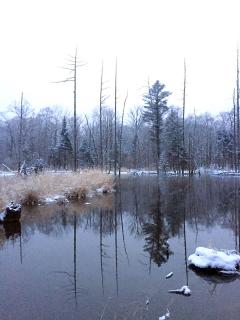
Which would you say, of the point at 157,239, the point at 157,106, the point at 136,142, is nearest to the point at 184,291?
the point at 157,239

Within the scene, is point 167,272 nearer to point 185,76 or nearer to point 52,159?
point 185,76

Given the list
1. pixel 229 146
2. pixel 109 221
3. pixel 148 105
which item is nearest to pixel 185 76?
pixel 148 105

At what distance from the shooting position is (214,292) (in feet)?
17.8

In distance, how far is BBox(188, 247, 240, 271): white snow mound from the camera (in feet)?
20.9

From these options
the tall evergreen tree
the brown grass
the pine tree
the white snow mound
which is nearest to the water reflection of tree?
the white snow mound

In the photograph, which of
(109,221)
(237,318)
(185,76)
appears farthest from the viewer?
(185,76)

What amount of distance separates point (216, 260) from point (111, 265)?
2.02m

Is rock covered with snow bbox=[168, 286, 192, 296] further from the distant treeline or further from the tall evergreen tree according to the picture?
the tall evergreen tree

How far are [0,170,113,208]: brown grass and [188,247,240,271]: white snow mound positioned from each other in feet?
23.7

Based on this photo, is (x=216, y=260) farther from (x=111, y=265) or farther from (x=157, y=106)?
(x=157, y=106)

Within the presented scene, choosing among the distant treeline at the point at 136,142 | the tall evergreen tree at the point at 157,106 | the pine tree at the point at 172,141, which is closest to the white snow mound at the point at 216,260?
the distant treeline at the point at 136,142

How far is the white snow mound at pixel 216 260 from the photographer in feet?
20.9

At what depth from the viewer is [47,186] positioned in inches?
632

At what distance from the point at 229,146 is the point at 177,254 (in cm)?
5837
